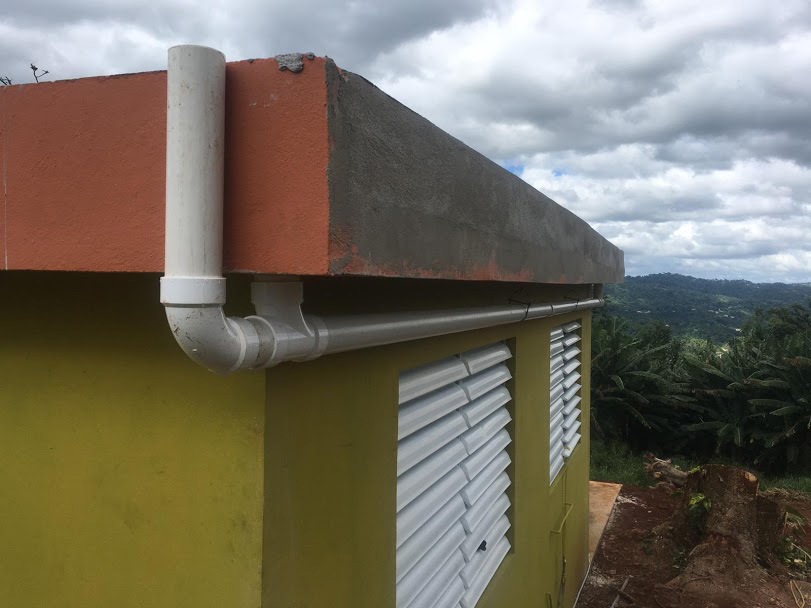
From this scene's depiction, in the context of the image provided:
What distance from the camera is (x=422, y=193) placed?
4.97ft

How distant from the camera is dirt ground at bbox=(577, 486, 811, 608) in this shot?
6195 mm

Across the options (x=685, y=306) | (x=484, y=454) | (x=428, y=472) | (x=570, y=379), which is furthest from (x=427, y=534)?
(x=685, y=306)

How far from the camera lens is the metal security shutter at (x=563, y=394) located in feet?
16.0

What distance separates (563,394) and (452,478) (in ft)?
9.77

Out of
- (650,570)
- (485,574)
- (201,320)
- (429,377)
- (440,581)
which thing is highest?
(201,320)

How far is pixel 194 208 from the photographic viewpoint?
110 cm

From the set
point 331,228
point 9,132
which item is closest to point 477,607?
point 331,228

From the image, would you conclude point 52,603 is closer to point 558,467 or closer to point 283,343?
point 283,343

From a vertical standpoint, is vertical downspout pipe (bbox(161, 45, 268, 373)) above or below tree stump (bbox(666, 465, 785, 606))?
above

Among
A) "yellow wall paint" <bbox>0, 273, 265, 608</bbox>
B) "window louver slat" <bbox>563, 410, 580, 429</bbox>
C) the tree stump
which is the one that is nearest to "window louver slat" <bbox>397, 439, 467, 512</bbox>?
"yellow wall paint" <bbox>0, 273, 265, 608</bbox>

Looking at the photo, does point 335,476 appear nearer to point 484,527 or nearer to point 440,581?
point 440,581

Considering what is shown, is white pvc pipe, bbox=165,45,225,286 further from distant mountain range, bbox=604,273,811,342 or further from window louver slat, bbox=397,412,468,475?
distant mountain range, bbox=604,273,811,342

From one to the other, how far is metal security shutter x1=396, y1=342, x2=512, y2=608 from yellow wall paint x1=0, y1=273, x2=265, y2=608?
81 cm

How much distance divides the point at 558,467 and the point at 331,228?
446 cm
